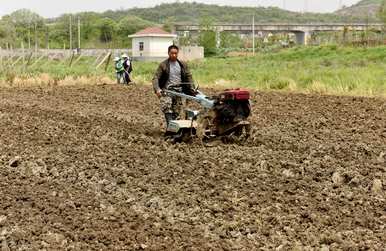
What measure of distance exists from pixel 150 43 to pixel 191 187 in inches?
2544

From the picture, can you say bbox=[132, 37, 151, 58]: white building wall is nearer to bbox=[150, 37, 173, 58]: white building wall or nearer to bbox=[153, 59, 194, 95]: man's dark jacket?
bbox=[150, 37, 173, 58]: white building wall

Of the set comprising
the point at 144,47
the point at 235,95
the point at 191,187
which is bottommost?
the point at 191,187

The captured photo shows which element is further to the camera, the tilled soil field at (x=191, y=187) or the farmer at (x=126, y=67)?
the farmer at (x=126, y=67)

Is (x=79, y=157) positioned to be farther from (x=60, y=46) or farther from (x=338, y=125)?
(x=60, y=46)

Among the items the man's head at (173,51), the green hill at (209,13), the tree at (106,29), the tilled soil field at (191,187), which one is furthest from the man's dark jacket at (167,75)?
the green hill at (209,13)

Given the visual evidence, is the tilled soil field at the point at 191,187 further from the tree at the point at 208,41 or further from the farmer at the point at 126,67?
the tree at the point at 208,41

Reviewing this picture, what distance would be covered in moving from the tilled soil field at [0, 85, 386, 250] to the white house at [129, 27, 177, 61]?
5855cm

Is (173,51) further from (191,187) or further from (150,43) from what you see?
(150,43)

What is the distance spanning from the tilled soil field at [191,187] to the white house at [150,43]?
58.6 meters

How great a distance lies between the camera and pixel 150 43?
71125 mm

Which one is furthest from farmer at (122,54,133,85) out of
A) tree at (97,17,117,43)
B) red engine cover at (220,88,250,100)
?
tree at (97,17,117,43)

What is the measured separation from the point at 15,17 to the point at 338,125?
291ft

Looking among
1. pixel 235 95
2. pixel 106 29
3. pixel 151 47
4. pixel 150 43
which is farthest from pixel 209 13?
pixel 235 95

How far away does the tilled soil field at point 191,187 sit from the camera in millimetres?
5531
